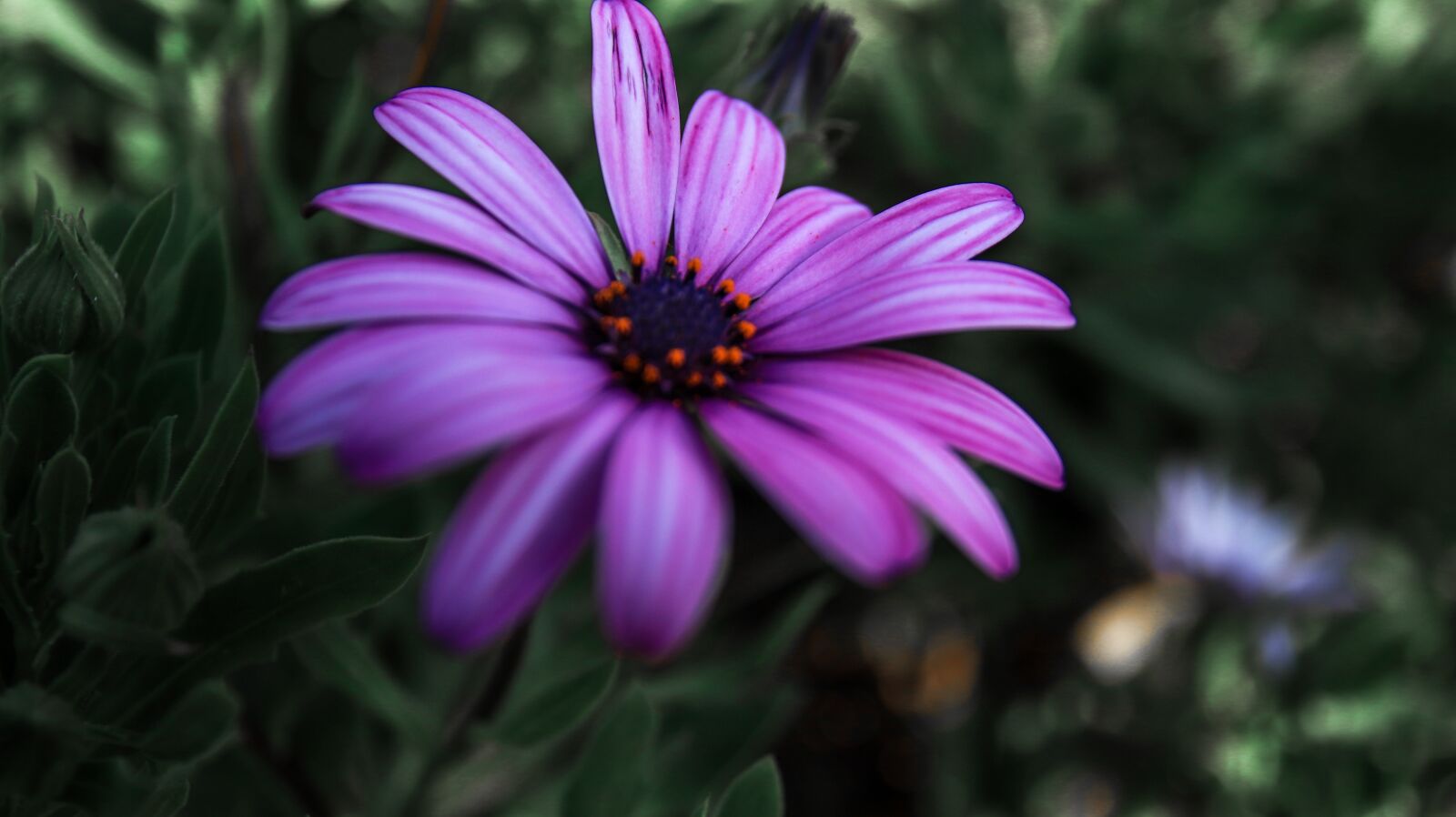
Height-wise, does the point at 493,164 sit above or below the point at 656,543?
above

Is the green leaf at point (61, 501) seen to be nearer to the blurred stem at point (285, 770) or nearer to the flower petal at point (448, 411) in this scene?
the flower petal at point (448, 411)

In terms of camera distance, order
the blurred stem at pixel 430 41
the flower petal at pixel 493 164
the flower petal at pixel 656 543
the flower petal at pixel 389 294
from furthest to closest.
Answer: the blurred stem at pixel 430 41, the flower petal at pixel 493 164, the flower petal at pixel 389 294, the flower petal at pixel 656 543

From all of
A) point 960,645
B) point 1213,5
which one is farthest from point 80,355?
point 1213,5

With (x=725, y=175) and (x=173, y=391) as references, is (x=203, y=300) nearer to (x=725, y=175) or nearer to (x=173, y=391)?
(x=173, y=391)

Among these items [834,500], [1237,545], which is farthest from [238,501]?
[1237,545]

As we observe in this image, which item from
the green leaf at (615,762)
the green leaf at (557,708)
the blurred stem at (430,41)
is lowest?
the green leaf at (615,762)

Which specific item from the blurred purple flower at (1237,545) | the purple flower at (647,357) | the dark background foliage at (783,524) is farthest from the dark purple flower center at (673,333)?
the blurred purple flower at (1237,545)
